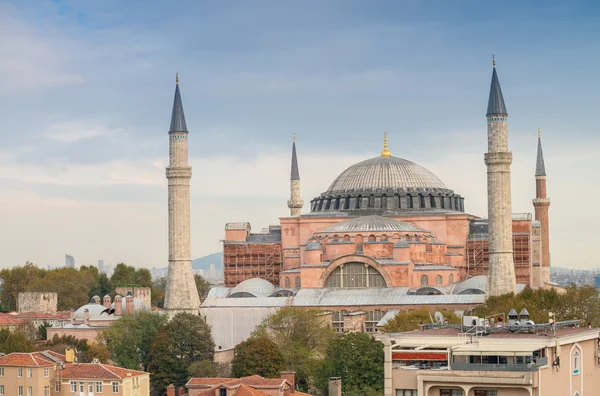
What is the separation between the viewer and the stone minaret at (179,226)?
6366 centimetres

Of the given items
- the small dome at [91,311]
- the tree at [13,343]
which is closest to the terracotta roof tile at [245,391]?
the tree at [13,343]

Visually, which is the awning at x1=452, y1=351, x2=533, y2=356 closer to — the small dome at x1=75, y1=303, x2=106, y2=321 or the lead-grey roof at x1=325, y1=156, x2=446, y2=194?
the lead-grey roof at x1=325, y1=156, x2=446, y2=194

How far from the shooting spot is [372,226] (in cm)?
6519

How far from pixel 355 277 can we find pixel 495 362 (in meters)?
35.4

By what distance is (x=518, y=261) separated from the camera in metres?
66.6

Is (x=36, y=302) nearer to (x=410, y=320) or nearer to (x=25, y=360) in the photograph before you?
(x=410, y=320)

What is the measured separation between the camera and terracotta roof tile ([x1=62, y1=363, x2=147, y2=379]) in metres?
44.3

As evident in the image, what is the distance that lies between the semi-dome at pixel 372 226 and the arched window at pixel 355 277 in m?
2.06

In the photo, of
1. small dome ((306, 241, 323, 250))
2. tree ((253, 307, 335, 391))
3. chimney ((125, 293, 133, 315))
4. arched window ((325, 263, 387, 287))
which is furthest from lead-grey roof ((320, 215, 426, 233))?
chimney ((125, 293, 133, 315))

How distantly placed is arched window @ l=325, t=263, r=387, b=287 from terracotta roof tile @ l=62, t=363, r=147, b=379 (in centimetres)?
1989

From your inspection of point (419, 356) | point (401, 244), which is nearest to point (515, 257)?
point (401, 244)

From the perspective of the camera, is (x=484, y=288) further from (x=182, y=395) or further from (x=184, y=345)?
(x=182, y=395)

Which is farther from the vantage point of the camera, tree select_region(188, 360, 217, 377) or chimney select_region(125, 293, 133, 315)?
chimney select_region(125, 293, 133, 315)

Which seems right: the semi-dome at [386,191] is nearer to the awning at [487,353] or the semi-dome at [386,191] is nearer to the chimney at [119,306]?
the chimney at [119,306]
